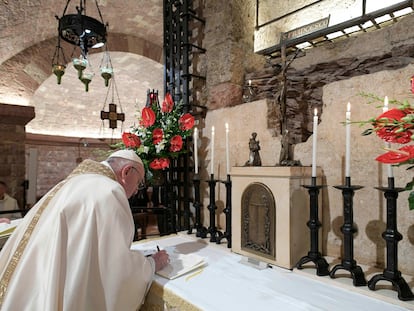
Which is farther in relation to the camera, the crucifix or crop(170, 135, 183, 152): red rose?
crop(170, 135, 183, 152): red rose

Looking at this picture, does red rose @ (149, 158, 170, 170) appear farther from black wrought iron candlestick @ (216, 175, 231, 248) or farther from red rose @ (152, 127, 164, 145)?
black wrought iron candlestick @ (216, 175, 231, 248)

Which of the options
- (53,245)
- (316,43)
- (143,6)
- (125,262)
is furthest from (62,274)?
(143,6)

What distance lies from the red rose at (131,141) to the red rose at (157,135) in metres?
0.11

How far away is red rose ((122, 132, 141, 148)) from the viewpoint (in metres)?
1.83

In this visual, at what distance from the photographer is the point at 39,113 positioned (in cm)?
695

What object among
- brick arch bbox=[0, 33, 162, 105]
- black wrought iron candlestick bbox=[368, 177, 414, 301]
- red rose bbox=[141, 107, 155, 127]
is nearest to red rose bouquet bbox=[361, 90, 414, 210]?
black wrought iron candlestick bbox=[368, 177, 414, 301]

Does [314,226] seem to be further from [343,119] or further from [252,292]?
[343,119]

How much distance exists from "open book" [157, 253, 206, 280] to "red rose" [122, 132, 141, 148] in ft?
2.54

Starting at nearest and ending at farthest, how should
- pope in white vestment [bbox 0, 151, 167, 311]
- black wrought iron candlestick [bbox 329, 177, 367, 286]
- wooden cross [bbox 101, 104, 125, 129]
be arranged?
pope in white vestment [bbox 0, 151, 167, 311]
black wrought iron candlestick [bbox 329, 177, 367, 286]
wooden cross [bbox 101, 104, 125, 129]

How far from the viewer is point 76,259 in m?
1.03

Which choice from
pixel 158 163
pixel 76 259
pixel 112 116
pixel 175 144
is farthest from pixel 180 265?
pixel 112 116

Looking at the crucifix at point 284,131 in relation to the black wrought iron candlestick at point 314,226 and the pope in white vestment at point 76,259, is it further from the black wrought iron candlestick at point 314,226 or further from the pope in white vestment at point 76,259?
the pope in white vestment at point 76,259

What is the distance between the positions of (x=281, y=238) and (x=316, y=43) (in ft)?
5.84

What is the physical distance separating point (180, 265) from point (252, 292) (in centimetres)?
43
